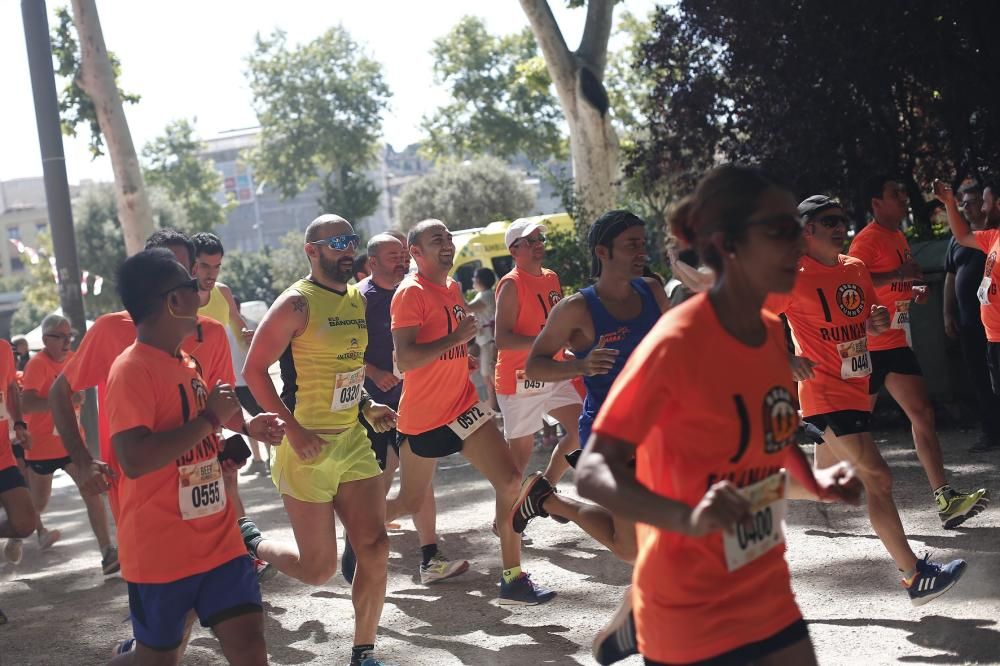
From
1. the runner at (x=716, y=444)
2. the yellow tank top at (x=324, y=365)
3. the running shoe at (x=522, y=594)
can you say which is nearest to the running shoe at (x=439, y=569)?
the running shoe at (x=522, y=594)

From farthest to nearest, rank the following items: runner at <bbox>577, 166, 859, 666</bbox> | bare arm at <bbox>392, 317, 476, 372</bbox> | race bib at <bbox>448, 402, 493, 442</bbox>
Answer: race bib at <bbox>448, 402, 493, 442</bbox> < bare arm at <bbox>392, 317, 476, 372</bbox> < runner at <bbox>577, 166, 859, 666</bbox>

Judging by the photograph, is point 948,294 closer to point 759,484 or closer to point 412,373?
point 412,373

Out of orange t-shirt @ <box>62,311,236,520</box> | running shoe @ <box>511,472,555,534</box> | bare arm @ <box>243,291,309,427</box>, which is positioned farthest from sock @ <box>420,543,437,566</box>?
orange t-shirt @ <box>62,311,236,520</box>

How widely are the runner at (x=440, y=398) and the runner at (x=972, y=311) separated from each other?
449 cm

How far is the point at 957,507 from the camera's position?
24.5 feet

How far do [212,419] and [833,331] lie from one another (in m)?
3.37

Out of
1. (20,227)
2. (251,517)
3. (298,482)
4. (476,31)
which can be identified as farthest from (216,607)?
(20,227)

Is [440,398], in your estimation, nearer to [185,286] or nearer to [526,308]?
[526,308]

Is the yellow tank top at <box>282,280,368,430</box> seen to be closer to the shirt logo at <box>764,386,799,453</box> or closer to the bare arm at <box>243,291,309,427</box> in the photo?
the bare arm at <box>243,291,309,427</box>

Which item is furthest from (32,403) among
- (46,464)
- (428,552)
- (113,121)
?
(113,121)

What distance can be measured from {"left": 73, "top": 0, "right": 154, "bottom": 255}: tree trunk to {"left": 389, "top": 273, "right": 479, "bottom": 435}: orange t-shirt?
36.7ft

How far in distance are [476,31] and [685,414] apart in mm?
48931

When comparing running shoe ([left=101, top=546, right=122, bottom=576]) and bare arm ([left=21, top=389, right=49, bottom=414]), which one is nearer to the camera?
bare arm ([left=21, top=389, right=49, bottom=414])

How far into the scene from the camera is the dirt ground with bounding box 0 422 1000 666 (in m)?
5.77
